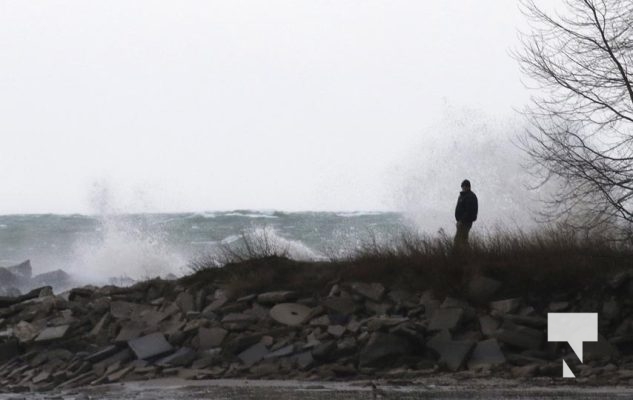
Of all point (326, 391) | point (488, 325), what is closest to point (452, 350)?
point (488, 325)


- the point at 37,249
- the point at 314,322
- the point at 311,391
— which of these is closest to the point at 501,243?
the point at 314,322

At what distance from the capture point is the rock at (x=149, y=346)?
15.4 m

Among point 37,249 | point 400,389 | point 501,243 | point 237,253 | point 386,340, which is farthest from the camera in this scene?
point 37,249

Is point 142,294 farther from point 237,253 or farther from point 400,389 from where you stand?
point 400,389

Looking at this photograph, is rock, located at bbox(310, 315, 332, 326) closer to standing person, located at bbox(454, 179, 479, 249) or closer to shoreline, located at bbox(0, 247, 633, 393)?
shoreline, located at bbox(0, 247, 633, 393)

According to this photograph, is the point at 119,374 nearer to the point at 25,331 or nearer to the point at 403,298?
the point at 25,331

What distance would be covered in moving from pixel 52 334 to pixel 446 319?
227 inches

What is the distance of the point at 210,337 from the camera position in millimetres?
15742

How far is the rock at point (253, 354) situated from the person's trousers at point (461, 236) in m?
3.83

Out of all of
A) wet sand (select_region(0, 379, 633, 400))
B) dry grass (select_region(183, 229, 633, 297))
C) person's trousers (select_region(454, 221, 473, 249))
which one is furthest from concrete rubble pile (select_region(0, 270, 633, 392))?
person's trousers (select_region(454, 221, 473, 249))

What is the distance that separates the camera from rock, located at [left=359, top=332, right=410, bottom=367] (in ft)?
47.3

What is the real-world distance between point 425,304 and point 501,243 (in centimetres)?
260

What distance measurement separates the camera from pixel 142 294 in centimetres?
1831

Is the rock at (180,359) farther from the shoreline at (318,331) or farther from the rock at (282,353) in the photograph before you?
the rock at (282,353)
